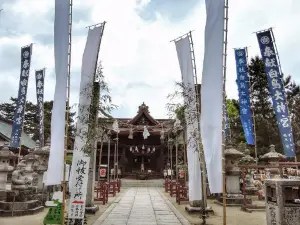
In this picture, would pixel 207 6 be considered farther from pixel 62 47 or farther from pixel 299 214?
pixel 299 214

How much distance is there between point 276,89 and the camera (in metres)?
13.5

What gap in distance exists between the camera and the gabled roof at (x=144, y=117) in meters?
41.0

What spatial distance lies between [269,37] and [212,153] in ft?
30.5

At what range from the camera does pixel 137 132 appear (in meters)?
38.4

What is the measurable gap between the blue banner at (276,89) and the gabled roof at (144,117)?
27.6 m

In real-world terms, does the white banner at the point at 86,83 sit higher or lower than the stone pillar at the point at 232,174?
higher

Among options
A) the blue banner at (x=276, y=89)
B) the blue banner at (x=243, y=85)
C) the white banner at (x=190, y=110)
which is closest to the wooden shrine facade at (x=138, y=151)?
the blue banner at (x=243, y=85)

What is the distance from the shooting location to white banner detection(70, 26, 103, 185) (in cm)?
872

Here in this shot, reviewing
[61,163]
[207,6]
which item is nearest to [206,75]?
[207,6]

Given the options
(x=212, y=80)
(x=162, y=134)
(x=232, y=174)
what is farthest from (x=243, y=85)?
(x=162, y=134)

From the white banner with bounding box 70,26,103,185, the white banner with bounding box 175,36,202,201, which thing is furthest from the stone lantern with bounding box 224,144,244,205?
the white banner with bounding box 70,26,103,185

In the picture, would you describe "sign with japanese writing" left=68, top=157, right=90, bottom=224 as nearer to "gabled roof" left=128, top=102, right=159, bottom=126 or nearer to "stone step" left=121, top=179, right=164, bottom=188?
"stone step" left=121, top=179, right=164, bottom=188

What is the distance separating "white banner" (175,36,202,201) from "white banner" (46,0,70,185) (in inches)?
171

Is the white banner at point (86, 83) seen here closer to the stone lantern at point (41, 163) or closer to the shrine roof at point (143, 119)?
the stone lantern at point (41, 163)
